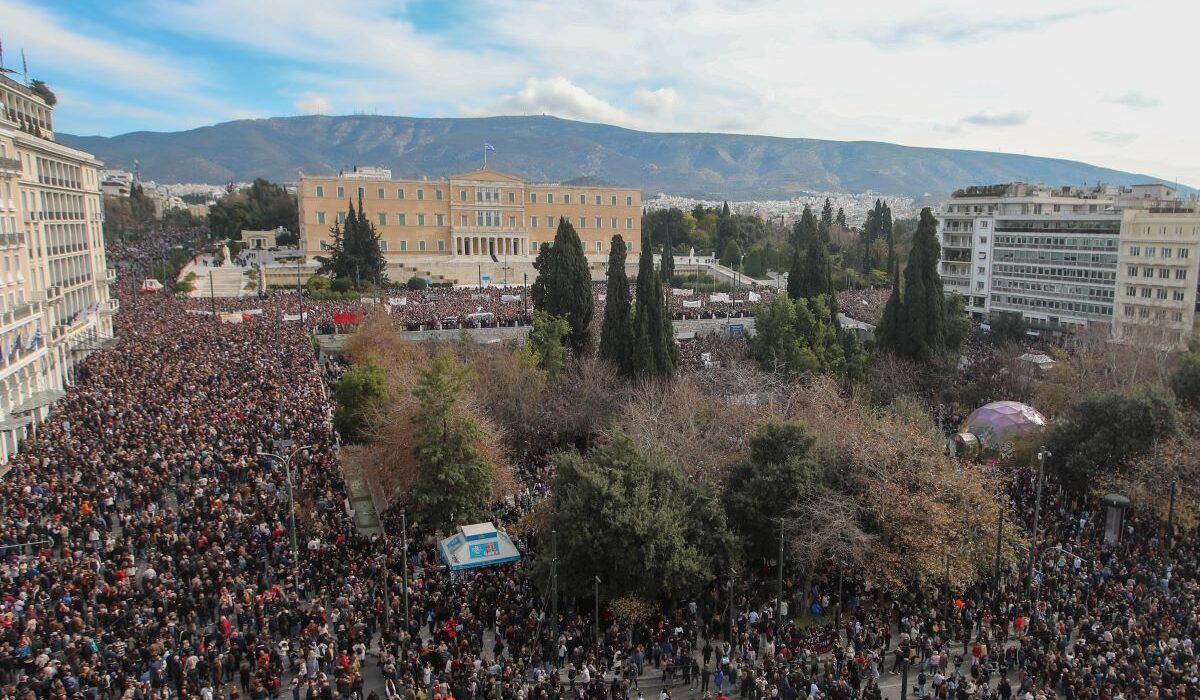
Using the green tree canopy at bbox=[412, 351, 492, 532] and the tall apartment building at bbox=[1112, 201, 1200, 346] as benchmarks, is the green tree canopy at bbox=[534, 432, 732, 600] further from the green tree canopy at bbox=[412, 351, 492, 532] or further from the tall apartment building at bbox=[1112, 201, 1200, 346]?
the tall apartment building at bbox=[1112, 201, 1200, 346]

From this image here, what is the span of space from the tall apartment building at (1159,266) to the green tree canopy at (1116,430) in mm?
20906

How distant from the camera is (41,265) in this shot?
35.7 meters

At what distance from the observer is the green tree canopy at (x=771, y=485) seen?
19.1m

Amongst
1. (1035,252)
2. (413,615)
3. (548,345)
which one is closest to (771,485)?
(413,615)

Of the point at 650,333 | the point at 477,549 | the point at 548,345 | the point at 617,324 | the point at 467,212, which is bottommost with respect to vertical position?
the point at 477,549

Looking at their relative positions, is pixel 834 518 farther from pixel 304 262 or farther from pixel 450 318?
pixel 304 262

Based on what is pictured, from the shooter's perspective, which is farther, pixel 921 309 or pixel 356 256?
pixel 356 256

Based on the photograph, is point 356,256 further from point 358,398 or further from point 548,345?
point 358,398

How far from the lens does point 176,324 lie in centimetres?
4409

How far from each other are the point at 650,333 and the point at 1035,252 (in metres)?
38.0

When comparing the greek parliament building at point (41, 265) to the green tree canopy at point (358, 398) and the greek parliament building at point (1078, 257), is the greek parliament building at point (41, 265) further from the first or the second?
the greek parliament building at point (1078, 257)

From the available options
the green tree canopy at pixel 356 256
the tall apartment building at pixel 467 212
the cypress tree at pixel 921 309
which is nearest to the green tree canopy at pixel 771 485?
the cypress tree at pixel 921 309

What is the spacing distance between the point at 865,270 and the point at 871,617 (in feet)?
235

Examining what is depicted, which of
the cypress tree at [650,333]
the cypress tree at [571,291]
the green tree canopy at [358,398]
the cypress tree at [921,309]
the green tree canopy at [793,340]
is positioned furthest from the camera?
the cypress tree at [571,291]
